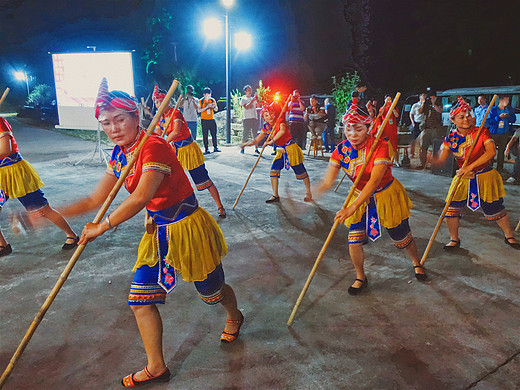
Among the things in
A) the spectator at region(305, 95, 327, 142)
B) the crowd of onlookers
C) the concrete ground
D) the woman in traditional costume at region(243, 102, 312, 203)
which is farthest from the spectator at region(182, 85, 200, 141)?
the concrete ground

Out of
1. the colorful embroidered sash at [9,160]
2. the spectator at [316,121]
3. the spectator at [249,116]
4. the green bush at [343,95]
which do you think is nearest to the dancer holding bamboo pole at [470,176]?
the colorful embroidered sash at [9,160]

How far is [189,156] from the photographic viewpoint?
573 centimetres

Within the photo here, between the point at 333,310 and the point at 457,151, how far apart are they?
232cm

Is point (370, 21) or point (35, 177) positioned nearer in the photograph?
point (35, 177)

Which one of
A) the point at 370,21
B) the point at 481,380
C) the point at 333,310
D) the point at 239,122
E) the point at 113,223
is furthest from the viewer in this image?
the point at 370,21

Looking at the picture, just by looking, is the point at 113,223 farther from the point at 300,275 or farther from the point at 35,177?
the point at 35,177

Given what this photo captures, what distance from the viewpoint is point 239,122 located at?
54.1 ft

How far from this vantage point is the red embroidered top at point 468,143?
4191mm

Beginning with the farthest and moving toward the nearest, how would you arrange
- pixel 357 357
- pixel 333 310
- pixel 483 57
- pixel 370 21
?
pixel 370 21
pixel 483 57
pixel 333 310
pixel 357 357

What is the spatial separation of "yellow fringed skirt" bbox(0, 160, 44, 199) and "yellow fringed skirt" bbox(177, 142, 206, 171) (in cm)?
194

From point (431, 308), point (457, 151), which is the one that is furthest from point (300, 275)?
point (457, 151)

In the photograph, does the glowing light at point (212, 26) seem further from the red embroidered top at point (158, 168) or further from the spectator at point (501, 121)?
the red embroidered top at point (158, 168)

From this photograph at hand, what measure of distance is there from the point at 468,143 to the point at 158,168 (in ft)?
11.4

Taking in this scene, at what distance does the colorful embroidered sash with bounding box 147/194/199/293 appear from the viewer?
245cm
